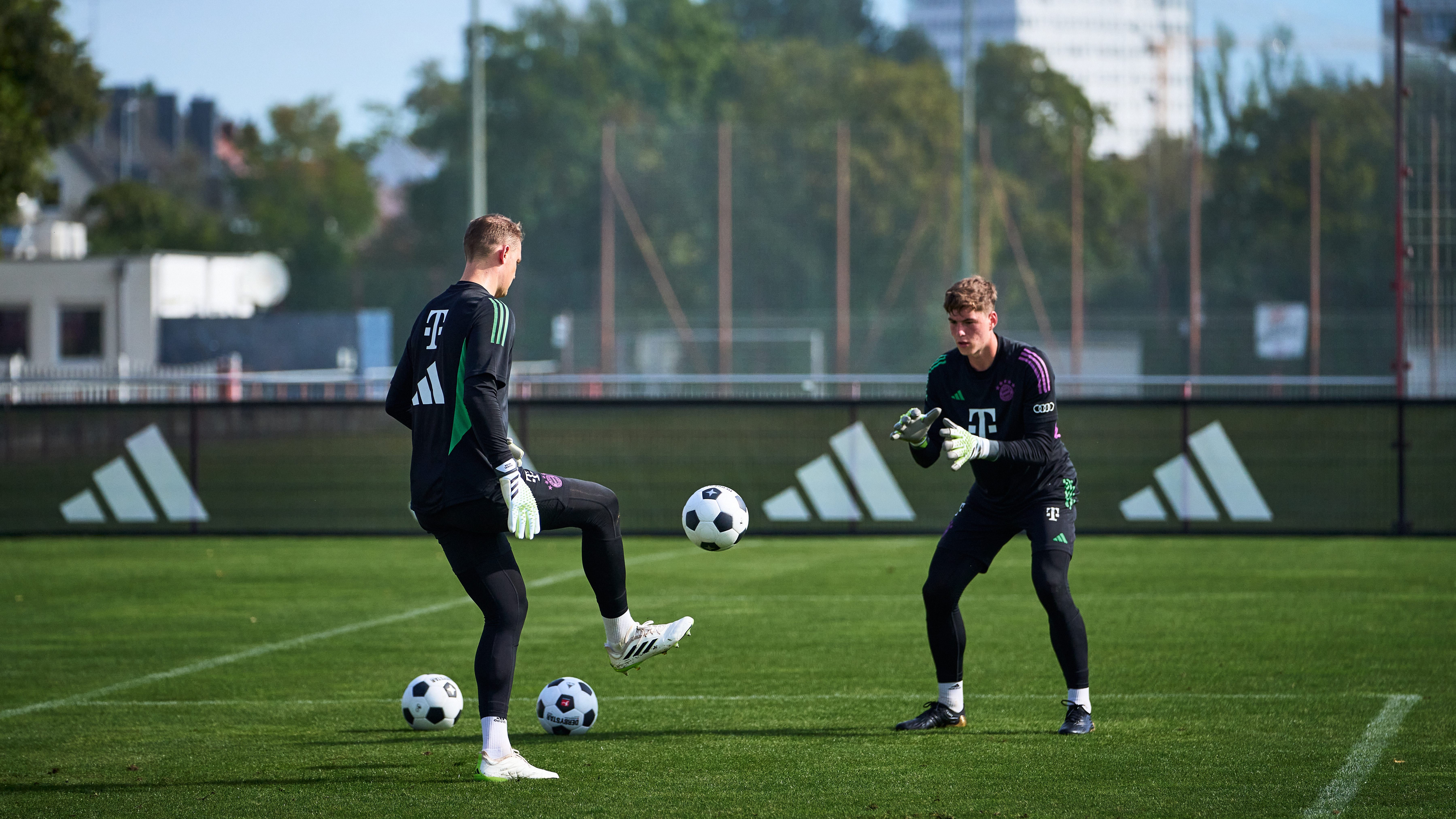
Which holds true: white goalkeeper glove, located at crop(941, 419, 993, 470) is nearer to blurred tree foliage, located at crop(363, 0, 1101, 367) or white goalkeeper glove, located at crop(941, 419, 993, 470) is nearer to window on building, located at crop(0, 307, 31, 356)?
blurred tree foliage, located at crop(363, 0, 1101, 367)

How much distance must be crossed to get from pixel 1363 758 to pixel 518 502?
380 centimetres

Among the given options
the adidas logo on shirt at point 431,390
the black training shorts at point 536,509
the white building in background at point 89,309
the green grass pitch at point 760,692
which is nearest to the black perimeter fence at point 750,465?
the green grass pitch at point 760,692

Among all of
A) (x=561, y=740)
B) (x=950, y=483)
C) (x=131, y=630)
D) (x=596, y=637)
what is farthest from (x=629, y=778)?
(x=950, y=483)

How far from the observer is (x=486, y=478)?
6199 millimetres

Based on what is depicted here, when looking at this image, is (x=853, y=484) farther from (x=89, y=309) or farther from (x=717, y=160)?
(x=89, y=309)

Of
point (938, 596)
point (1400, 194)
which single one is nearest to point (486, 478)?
point (938, 596)

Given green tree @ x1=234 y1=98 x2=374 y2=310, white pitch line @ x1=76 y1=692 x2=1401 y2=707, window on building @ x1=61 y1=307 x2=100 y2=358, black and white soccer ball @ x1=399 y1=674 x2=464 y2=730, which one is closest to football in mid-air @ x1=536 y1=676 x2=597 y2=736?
black and white soccer ball @ x1=399 y1=674 x2=464 y2=730

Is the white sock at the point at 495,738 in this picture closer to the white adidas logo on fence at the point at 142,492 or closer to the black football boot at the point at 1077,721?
the black football boot at the point at 1077,721

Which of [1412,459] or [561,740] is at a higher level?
[1412,459]

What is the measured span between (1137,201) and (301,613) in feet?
140

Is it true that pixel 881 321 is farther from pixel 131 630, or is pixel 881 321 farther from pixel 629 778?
pixel 629 778

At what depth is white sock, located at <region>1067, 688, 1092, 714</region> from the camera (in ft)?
23.8

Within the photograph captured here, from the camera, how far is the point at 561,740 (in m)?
7.39

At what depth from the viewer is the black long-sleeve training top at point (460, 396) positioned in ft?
20.1
